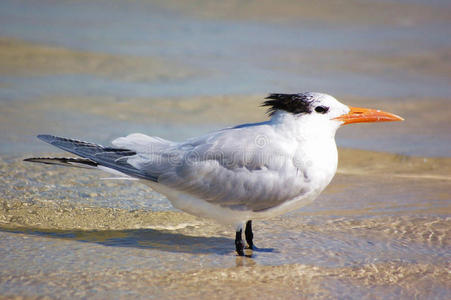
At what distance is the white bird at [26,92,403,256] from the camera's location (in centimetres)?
432

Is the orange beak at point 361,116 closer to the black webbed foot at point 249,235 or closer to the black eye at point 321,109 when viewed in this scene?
the black eye at point 321,109

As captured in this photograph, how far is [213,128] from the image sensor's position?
7.58 m

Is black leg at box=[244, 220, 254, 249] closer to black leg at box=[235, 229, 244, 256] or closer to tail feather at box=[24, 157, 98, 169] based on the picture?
black leg at box=[235, 229, 244, 256]

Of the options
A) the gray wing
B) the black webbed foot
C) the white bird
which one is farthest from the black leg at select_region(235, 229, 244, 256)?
the gray wing

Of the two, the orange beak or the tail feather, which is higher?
the orange beak

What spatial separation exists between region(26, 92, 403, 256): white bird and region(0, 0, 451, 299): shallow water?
0.35 metres

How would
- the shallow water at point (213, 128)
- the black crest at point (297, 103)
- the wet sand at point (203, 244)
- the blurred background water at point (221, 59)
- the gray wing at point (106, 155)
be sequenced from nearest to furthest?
the wet sand at point (203, 244) → the shallow water at point (213, 128) → the black crest at point (297, 103) → the gray wing at point (106, 155) → the blurred background water at point (221, 59)

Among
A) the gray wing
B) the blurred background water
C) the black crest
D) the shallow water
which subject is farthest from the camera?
the blurred background water

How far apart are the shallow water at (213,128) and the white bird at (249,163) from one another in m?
0.35

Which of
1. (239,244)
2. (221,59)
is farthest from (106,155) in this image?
(221,59)

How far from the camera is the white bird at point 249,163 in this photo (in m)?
4.32

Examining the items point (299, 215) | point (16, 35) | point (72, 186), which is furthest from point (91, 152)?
point (16, 35)

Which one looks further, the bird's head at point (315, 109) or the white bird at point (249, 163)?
the bird's head at point (315, 109)

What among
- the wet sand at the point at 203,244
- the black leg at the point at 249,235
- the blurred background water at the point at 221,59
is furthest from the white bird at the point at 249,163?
the blurred background water at the point at 221,59
